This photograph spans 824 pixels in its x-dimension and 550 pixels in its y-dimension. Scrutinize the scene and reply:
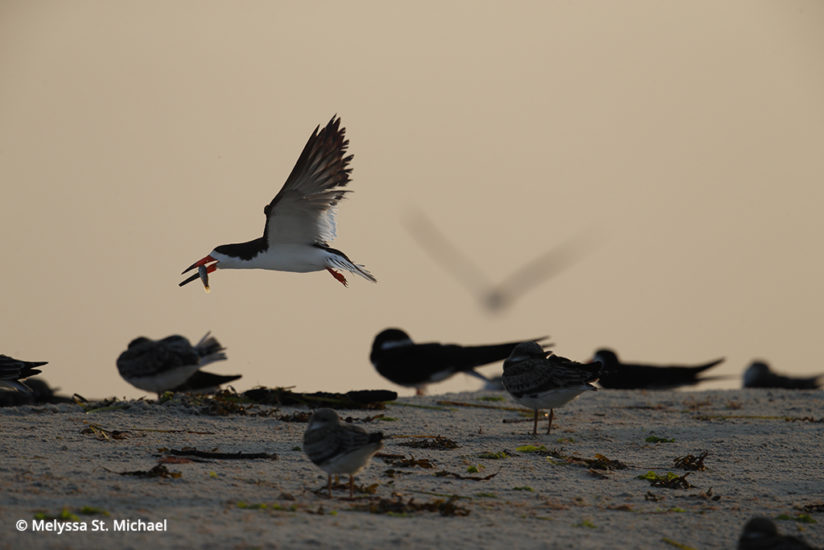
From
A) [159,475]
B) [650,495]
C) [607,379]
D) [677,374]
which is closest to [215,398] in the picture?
[159,475]

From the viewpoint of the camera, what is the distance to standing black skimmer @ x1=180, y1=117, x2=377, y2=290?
406 inches

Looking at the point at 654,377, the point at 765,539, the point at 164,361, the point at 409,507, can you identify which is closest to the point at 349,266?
the point at 164,361

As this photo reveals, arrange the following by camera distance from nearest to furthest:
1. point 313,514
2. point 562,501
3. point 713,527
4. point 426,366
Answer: point 313,514 < point 713,527 < point 562,501 < point 426,366

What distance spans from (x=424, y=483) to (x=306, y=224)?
14.4ft

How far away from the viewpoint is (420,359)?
14750mm

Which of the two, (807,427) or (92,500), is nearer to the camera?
(92,500)

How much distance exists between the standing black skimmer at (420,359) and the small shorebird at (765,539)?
8888mm

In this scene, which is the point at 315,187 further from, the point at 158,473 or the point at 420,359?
the point at 420,359

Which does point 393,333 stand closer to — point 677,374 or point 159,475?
point 677,374

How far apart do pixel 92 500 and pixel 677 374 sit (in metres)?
13.3

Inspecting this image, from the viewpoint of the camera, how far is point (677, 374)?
57.4ft

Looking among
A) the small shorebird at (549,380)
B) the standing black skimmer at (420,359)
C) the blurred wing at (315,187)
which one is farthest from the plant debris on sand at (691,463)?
the standing black skimmer at (420,359)

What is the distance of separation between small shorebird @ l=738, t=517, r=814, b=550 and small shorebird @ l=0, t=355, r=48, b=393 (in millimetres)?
6702

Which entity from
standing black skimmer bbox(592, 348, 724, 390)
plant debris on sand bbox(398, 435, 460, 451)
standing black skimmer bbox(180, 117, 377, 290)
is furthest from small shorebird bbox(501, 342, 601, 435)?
standing black skimmer bbox(592, 348, 724, 390)
